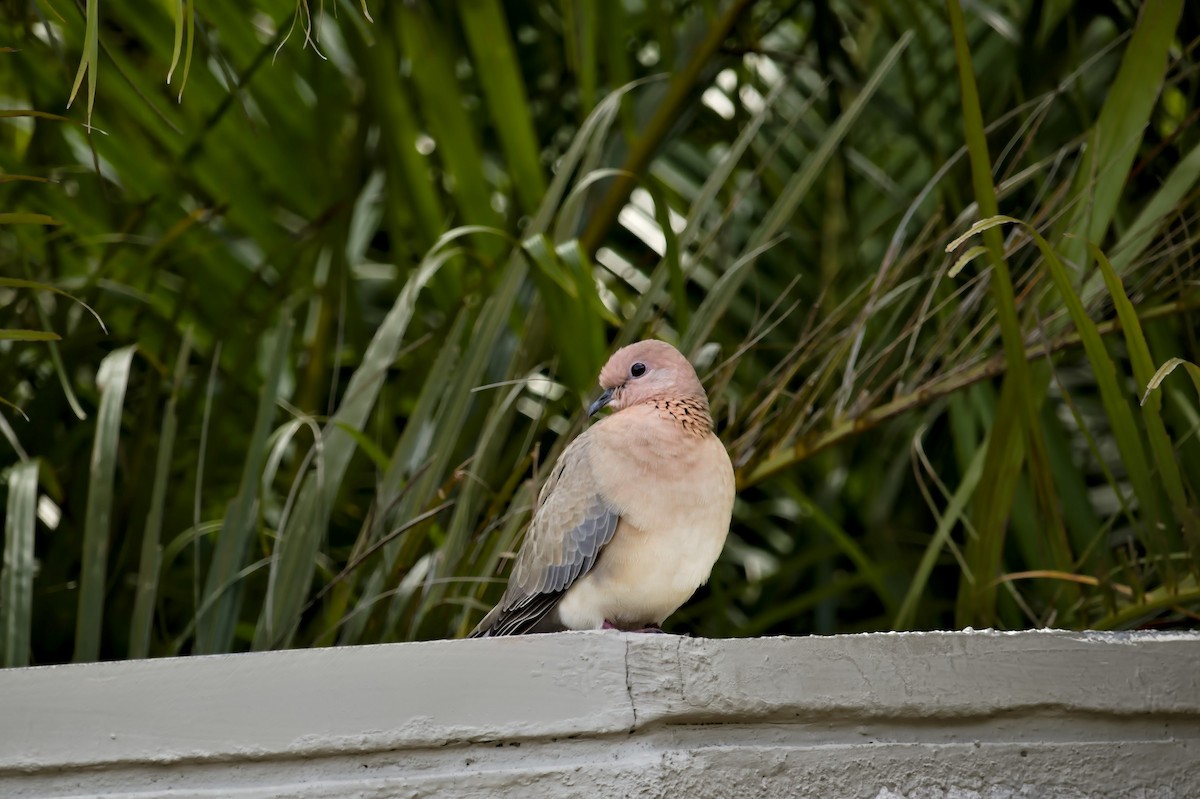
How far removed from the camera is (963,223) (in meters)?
1.59

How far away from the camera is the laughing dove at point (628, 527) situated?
1.22m

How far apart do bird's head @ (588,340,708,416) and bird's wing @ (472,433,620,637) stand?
0.07 meters

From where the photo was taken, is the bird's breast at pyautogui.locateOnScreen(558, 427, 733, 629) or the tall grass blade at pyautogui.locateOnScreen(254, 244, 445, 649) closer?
the bird's breast at pyautogui.locateOnScreen(558, 427, 733, 629)

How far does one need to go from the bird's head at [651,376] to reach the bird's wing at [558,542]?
0.07 meters

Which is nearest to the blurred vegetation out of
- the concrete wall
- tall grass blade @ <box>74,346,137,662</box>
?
tall grass blade @ <box>74,346,137,662</box>

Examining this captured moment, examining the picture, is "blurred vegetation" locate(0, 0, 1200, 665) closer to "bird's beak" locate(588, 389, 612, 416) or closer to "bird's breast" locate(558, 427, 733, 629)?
"bird's beak" locate(588, 389, 612, 416)

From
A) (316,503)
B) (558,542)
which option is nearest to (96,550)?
(316,503)

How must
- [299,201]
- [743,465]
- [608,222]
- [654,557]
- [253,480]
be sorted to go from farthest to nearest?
[299,201]
[608,222]
[743,465]
[253,480]
[654,557]

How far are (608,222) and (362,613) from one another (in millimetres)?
654

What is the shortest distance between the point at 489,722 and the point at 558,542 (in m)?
0.25

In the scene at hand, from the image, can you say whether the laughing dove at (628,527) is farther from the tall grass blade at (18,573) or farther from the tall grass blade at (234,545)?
the tall grass blade at (18,573)

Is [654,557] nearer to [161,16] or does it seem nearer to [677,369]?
[677,369]

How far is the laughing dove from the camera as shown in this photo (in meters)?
1.22

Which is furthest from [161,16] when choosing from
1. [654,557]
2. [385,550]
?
[654,557]
